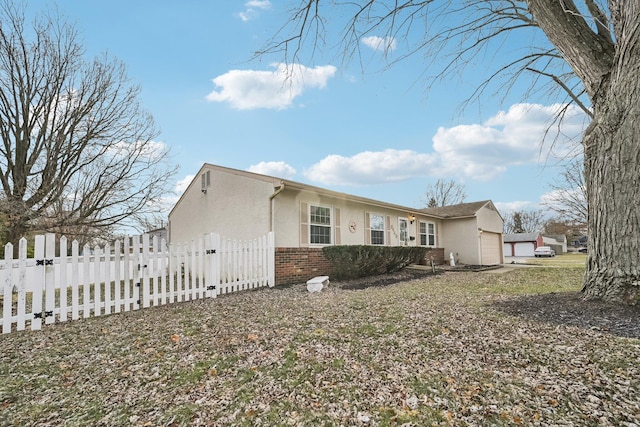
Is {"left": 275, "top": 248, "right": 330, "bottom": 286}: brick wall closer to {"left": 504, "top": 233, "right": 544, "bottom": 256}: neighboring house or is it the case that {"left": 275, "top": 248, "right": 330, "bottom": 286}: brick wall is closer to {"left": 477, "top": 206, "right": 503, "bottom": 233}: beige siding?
{"left": 477, "top": 206, "right": 503, "bottom": 233}: beige siding

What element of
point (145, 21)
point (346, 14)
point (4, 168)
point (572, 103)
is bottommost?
point (4, 168)

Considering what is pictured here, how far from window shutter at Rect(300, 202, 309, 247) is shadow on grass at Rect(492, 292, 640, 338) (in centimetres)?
614

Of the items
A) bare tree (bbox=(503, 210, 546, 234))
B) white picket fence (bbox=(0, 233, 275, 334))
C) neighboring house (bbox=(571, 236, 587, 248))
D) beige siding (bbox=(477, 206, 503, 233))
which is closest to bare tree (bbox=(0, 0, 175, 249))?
white picket fence (bbox=(0, 233, 275, 334))

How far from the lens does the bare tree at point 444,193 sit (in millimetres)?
37312

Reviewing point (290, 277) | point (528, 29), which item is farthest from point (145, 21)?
point (528, 29)

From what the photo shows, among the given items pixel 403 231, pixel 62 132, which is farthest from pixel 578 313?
pixel 62 132

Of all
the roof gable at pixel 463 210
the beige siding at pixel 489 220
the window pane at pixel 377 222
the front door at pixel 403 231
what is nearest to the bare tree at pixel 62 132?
the window pane at pixel 377 222

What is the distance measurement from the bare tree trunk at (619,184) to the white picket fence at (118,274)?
679cm

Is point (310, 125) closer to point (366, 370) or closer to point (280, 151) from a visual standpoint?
point (280, 151)

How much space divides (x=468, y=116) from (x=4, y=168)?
1278 cm

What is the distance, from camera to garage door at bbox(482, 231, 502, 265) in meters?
18.6

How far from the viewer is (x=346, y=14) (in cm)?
629

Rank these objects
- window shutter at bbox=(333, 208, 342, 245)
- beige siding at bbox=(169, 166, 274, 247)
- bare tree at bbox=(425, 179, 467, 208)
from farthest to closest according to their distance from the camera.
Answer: bare tree at bbox=(425, 179, 467, 208) → window shutter at bbox=(333, 208, 342, 245) → beige siding at bbox=(169, 166, 274, 247)

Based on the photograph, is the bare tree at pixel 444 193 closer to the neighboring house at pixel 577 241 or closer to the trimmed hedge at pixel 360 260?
the trimmed hedge at pixel 360 260
